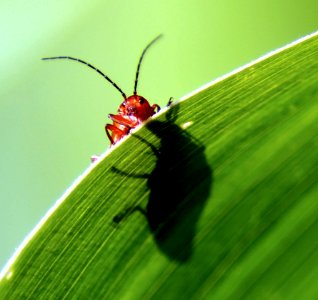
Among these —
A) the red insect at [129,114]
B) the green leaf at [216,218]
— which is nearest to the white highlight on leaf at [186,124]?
the green leaf at [216,218]

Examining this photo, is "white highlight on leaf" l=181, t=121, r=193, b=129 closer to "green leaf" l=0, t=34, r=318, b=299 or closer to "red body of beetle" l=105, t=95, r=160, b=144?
"green leaf" l=0, t=34, r=318, b=299

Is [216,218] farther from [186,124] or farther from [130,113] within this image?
[130,113]

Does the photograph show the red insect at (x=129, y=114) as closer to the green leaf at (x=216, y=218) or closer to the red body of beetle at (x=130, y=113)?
the red body of beetle at (x=130, y=113)

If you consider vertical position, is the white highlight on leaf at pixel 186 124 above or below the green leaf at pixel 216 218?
above

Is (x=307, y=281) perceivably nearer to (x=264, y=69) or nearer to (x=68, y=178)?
(x=264, y=69)

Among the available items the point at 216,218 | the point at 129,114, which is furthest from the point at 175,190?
the point at 129,114

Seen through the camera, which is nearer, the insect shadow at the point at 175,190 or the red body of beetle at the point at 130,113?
the insect shadow at the point at 175,190

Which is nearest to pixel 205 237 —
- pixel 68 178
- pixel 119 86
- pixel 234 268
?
pixel 234 268

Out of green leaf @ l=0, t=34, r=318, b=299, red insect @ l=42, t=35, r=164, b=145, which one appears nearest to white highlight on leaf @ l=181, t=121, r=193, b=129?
green leaf @ l=0, t=34, r=318, b=299

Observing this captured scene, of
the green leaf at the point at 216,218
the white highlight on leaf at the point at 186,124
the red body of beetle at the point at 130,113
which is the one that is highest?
the white highlight on leaf at the point at 186,124
